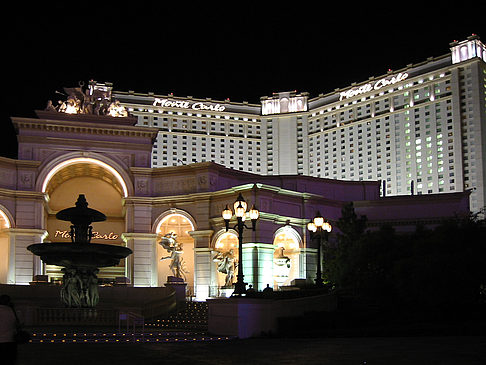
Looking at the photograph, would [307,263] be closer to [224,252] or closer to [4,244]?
[224,252]

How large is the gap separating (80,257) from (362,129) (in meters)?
107

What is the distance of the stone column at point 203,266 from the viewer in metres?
47.1

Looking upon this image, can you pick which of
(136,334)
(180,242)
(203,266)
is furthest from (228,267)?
(136,334)

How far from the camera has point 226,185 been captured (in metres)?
50.1

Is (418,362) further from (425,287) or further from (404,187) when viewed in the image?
(404,187)

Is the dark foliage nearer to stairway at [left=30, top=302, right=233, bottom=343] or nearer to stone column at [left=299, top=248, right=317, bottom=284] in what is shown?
stairway at [left=30, top=302, right=233, bottom=343]

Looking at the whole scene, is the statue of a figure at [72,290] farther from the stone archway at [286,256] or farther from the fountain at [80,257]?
the stone archway at [286,256]

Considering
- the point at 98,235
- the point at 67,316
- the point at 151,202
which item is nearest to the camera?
the point at 67,316

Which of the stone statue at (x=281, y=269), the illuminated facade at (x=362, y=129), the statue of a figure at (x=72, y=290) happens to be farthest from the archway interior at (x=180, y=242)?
the illuminated facade at (x=362, y=129)

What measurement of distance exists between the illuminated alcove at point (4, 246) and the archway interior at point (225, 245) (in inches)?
569

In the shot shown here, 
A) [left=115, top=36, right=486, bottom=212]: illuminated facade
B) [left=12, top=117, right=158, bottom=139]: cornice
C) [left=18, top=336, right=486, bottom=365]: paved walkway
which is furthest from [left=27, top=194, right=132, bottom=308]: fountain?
[left=115, top=36, right=486, bottom=212]: illuminated facade

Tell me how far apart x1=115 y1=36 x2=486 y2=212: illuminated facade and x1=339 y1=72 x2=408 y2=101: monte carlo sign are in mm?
190

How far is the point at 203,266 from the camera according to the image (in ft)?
156

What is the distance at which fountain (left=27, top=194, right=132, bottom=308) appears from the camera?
1104 inches
